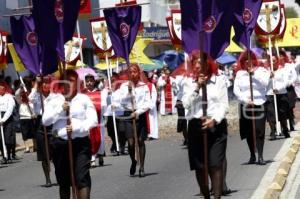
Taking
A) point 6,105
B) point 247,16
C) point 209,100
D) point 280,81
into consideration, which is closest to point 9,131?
point 6,105

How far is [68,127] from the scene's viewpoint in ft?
30.2

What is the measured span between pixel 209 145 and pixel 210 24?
1808 mm

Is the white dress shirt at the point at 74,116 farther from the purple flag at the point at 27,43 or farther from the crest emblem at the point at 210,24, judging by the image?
the purple flag at the point at 27,43

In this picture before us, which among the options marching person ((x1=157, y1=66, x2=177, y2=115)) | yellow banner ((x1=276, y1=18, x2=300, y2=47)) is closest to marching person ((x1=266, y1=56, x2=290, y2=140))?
yellow banner ((x1=276, y1=18, x2=300, y2=47))

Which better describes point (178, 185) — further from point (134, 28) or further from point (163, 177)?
point (134, 28)

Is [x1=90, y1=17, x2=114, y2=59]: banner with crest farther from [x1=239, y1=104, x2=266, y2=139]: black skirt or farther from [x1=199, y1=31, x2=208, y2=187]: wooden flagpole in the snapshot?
[x1=199, y1=31, x2=208, y2=187]: wooden flagpole

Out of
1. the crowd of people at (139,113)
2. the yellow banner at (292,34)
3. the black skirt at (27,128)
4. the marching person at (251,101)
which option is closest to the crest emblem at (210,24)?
the crowd of people at (139,113)

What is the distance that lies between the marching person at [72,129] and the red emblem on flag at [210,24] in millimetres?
1904

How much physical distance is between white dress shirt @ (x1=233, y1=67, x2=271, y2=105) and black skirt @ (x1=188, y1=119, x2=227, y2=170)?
192 inches

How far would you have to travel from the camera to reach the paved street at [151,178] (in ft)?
38.9

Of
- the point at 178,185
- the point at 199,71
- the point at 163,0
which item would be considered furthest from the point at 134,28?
the point at 163,0

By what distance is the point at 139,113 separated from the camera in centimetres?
1382

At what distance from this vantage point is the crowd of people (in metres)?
9.41

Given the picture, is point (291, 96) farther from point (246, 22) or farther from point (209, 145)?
point (209, 145)
